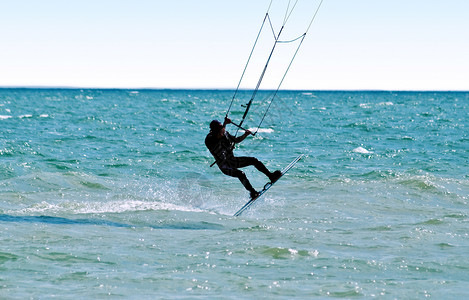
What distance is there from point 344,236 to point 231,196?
6.51m

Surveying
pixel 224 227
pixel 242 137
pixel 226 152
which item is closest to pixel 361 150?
pixel 226 152

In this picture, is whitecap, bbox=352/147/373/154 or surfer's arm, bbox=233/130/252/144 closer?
surfer's arm, bbox=233/130/252/144

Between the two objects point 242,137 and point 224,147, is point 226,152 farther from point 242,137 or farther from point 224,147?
point 242,137

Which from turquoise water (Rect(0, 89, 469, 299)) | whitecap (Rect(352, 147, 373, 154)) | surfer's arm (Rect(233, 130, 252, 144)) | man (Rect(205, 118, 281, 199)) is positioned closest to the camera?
turquoise water (Rect(0, 89, 469, 299))

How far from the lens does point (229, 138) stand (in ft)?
43.8

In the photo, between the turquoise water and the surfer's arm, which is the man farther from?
the turquoise water

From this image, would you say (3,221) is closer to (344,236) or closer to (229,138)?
(229,138)

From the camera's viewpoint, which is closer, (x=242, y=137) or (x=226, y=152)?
(x=242, y=137)

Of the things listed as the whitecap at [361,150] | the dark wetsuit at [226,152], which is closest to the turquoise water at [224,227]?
the dark wetsuit at [226,152]

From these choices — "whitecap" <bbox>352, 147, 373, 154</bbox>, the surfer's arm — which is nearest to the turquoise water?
"whitecap" <bbox>352, 147, 373, 154</bbox>

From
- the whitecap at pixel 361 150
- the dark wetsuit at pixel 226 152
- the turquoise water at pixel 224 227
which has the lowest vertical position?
the whitecap at pixel 361 150

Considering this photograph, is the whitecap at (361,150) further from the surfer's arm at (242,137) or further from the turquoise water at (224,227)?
the surfer's arm at (242,137)

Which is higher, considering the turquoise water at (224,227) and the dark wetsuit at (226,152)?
the dark wetsuit at (226,152)

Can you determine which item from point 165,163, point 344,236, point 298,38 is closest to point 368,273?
point 344,236
